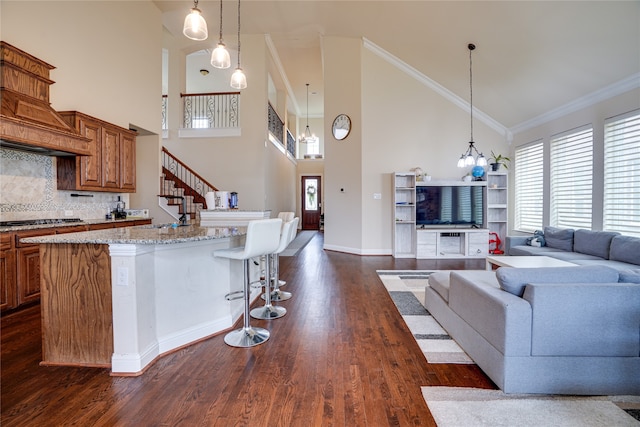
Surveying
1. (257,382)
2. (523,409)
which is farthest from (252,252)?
(523,409)

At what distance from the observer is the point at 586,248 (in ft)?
13.8

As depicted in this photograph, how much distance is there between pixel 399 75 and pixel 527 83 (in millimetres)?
2467

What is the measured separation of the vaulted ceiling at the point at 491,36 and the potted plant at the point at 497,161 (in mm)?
679

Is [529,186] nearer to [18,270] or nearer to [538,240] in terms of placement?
[538,240]

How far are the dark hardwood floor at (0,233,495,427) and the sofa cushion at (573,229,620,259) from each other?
319 cm

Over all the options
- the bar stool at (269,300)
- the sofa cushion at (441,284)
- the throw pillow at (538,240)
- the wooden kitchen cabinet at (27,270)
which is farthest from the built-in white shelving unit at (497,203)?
the wooden kitchen cabinet at (27,270)

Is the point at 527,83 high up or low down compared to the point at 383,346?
up

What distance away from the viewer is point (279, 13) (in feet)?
20.4

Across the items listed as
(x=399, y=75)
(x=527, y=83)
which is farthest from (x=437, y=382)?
(x=399, y=75)

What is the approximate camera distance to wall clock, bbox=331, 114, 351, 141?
679 cm

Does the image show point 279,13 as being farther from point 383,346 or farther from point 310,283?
point 383,346

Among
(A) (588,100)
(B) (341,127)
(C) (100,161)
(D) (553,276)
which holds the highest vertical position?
(B) (341,127)

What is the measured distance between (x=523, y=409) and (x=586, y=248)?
3.67 m

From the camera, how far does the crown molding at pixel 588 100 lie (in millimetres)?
3939
